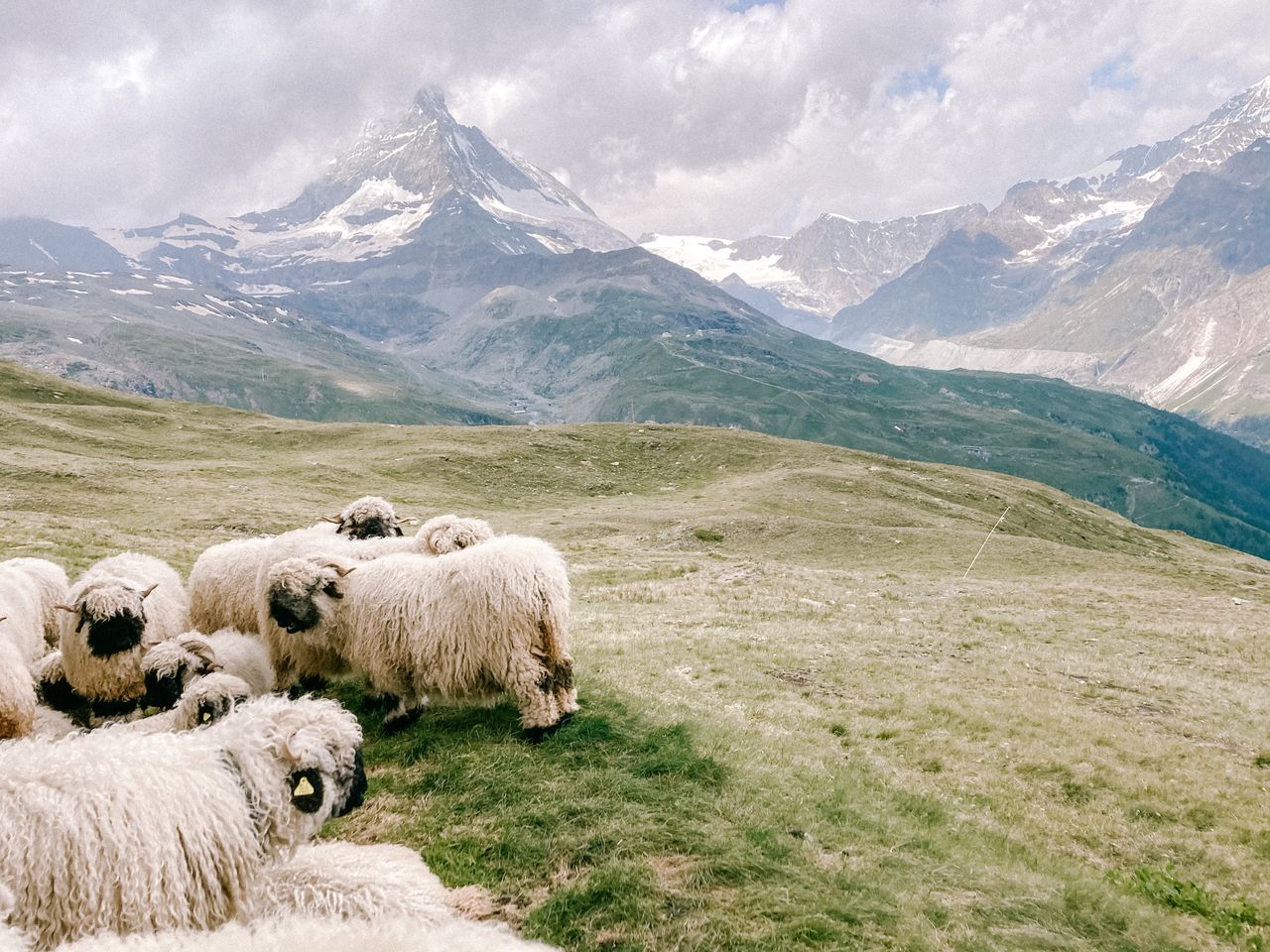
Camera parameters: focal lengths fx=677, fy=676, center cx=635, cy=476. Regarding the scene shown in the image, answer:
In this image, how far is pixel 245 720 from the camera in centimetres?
611

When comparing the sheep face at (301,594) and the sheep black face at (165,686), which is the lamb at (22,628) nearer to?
the sheep black face at (165,686)

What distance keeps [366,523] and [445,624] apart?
7.26 m

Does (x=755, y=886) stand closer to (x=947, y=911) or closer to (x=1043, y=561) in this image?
(x=947, y=911)

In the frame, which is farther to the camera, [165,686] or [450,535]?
[450,535]

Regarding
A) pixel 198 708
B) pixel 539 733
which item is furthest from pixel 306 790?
pixel 539 733

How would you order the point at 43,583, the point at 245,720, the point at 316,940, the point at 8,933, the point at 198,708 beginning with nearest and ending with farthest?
the point at 316,940, the point at 8,933, the point at 245,720, the point at 198,708, the point at 43,583

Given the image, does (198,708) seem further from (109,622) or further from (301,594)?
(109,622)

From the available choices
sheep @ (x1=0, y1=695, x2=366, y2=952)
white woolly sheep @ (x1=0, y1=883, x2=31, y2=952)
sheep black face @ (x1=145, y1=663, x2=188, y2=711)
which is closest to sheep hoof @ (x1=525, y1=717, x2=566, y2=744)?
sheep @ (x1=0, y1=695, x2=366, y2=952)

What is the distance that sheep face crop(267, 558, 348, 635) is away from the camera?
35.1ft

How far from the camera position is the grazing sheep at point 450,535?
1333cm

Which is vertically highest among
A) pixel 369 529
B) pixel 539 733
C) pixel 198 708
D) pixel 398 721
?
pixel 369 529

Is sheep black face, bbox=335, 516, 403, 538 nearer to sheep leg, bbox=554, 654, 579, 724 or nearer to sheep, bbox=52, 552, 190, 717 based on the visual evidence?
sheep, bbox=52, 552, 190, 717

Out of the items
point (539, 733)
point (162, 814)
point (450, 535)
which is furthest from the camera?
point (450, 535)

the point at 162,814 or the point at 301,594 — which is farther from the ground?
the point at 301,594
